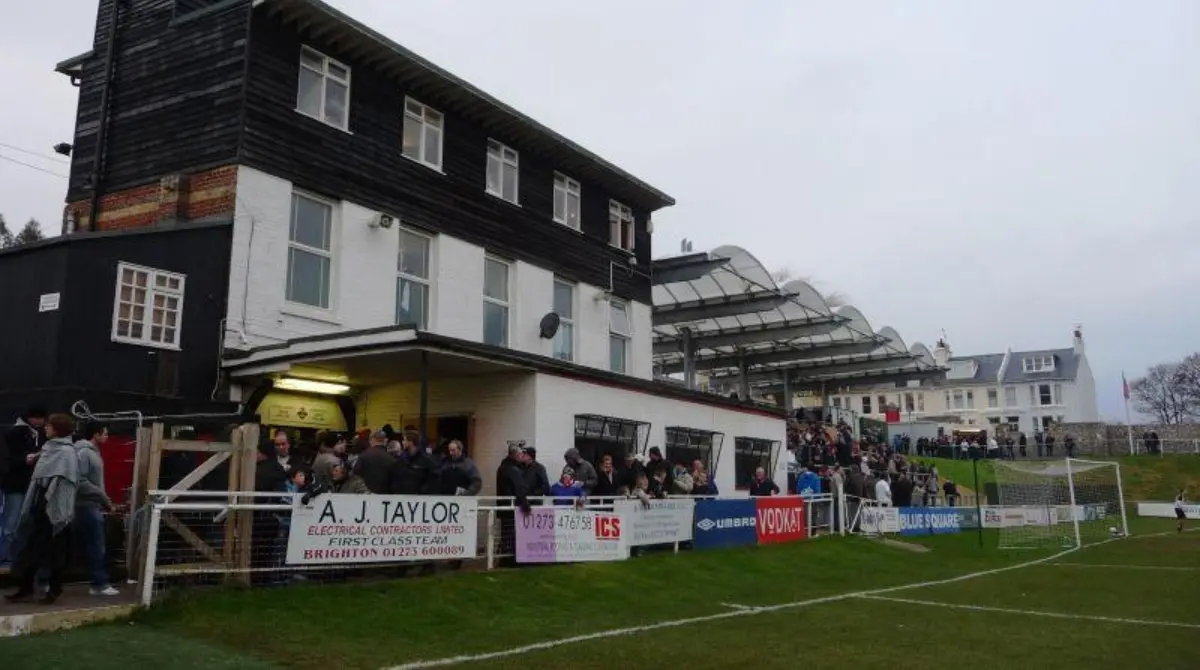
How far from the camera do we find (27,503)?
882 centimetres

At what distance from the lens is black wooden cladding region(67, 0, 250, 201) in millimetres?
15883

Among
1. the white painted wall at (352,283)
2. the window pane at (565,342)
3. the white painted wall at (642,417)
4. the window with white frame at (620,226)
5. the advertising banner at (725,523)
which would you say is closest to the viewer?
the white painted wall at (352,283)

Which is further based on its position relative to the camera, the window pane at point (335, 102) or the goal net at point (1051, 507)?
the goal net at point (1051, 507)

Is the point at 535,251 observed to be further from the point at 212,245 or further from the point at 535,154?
the point at 212,245

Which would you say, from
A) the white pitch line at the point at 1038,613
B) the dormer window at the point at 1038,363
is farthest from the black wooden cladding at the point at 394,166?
the dormer window at the point at 1038,363

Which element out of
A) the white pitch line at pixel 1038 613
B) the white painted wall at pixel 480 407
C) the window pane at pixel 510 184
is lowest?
the white pitch line at pixel 1038 613

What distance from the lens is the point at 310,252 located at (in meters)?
16.6

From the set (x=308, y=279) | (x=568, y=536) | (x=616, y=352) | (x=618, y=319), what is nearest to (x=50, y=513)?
(x=568, y=536)

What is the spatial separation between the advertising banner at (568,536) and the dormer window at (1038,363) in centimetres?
7423

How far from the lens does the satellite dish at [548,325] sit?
2116 centimetres

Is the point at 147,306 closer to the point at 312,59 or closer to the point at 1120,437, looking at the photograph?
the point at 312,59

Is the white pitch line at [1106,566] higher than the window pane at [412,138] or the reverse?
the reverse

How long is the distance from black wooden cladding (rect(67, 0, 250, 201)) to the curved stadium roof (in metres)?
13.1

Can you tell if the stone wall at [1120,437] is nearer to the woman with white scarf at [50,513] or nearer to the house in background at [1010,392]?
the house in background at [1010,392]
